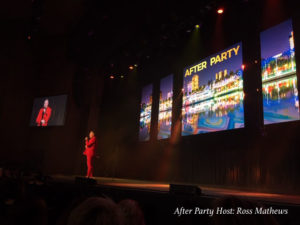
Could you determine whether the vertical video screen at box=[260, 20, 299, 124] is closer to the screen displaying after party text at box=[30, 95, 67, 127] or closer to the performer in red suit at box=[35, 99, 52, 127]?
the screen displaying after party text at box=[30, 95, 67, 127]

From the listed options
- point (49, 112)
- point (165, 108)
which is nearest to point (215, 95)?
point (165, 108)

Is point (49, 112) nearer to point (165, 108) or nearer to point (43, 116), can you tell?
point (43, 116)

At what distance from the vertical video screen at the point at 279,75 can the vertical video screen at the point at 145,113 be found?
Answer: 4.18 m

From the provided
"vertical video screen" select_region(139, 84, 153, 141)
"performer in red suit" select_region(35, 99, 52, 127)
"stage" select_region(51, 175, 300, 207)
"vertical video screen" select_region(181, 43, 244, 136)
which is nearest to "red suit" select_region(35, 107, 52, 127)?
"performer in red suit" select_region(35, 99, 52, 127)

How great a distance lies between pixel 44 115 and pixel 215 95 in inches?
269

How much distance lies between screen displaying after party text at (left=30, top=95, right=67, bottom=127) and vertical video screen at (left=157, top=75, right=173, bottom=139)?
396 cm

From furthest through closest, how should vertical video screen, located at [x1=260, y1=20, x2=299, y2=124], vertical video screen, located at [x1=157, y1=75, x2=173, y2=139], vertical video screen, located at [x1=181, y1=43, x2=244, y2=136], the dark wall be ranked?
1. vertical video screen, located at [x1=157, y1=75, x2=173, y2=139]
2. vertical video screen, located at [x1=181, y1=43, x2=244, y2=136]
3. the dark wall
4. vertical video screen, located at [x1=260, y1=20, x2=299, y2=124]

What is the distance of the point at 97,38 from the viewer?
291 inches

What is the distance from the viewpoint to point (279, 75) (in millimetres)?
4188

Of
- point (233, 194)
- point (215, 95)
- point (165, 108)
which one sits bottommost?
point (233, 194)

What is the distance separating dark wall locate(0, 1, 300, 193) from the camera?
464 cm

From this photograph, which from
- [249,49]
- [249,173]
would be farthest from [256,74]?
[249,173]

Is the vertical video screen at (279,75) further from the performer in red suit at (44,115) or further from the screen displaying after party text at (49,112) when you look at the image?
the performer in red suit at (44,115)

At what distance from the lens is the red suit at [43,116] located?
922 cm
